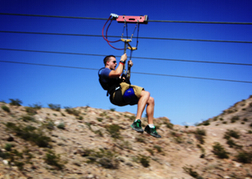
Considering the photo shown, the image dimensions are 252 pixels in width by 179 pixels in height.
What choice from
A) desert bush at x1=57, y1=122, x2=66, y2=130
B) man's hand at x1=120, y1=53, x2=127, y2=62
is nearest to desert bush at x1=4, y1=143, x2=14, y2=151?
desert bush at x1=57, y1=122, x2=66, y2=130

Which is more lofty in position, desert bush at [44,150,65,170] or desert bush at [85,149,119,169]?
desert bush at [85,149,119,169]

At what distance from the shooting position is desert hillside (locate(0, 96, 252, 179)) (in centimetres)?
798

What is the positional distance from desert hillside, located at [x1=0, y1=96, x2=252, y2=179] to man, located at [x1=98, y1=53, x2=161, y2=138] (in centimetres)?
394

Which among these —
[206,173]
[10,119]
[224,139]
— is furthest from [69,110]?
[224,139]

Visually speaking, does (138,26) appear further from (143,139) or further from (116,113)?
(116,113)

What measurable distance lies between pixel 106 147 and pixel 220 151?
7.78 m

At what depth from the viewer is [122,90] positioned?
5.10 m

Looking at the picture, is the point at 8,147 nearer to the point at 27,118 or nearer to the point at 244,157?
the point at 27,118

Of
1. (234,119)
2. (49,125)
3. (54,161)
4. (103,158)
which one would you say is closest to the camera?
(54,161)

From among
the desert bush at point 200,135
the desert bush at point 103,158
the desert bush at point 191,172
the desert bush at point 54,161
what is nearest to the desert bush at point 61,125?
the desert bush at point 103,158

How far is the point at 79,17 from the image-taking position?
8.47 meters

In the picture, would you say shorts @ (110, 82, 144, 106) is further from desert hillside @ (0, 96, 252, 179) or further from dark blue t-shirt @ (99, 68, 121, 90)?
desert hillside @ (0, 96, 252, 179)

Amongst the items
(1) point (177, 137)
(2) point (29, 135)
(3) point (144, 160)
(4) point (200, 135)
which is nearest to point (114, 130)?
(3) point (144, 160)

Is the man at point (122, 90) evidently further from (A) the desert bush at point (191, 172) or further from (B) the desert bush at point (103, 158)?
(A) the desert bush at point (191, 172)
